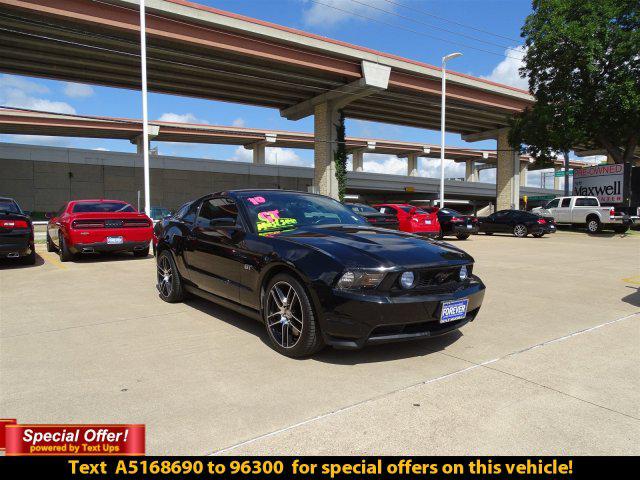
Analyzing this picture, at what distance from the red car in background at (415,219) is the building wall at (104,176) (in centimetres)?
3185

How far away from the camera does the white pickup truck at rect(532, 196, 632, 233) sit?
22109mm

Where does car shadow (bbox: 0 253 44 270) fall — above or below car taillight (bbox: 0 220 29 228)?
below

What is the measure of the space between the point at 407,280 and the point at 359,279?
40 centimetres

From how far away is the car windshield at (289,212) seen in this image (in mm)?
4633

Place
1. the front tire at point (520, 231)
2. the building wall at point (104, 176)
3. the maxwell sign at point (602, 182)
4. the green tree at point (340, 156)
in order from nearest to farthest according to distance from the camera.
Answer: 1. the front tire at point (520, 231)
2. the maxwell sign at point (602, 182)
3. the green tree at point (340, 156)
4. the building wall at point (104, 176)

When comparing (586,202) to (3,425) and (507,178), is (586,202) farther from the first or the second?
A: (3,425)

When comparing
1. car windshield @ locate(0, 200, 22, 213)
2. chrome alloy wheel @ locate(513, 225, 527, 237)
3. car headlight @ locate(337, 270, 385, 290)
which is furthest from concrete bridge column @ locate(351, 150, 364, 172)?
car headlight @ locate(337, 270, 385, 290)

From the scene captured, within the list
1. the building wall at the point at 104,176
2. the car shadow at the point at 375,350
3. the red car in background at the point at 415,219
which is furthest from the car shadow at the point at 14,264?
the building wall at the point at 104,176

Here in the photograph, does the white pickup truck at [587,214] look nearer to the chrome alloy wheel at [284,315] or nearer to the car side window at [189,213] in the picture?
the car side window at [189,213]

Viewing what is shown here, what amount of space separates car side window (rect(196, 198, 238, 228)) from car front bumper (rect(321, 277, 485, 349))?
166 cm

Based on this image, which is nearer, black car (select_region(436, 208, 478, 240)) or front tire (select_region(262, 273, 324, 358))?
front tire (select_region(262, 273, 324, 358))

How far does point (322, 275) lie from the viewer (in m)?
3.62

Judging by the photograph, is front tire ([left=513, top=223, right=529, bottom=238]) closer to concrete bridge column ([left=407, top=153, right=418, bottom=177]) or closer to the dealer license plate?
the dealer license plate

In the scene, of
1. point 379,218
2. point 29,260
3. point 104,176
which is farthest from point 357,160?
point 29,260
